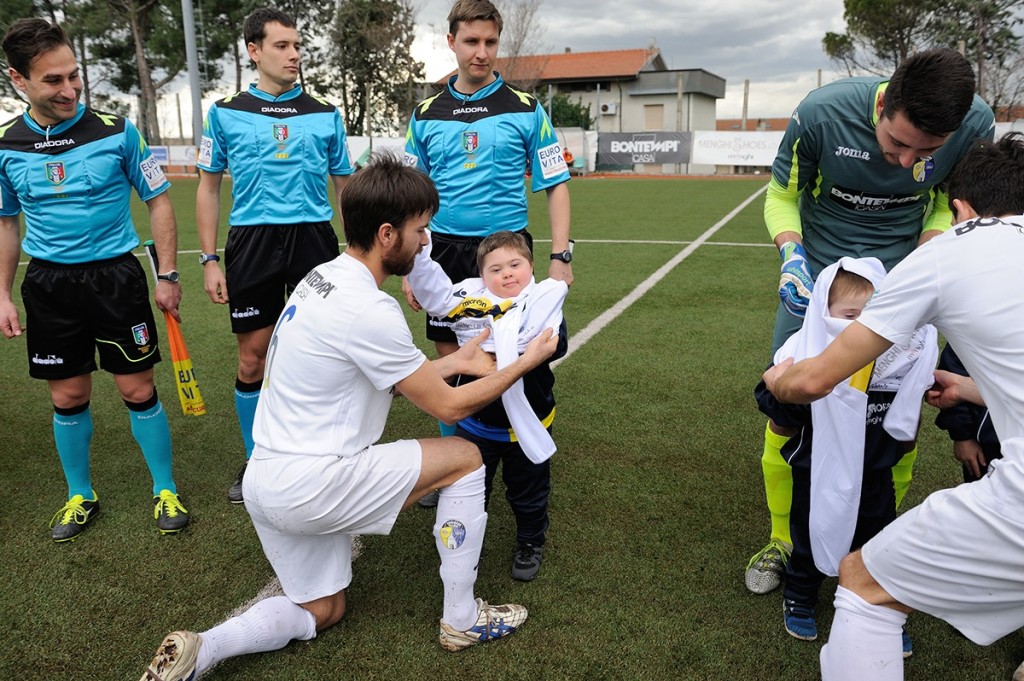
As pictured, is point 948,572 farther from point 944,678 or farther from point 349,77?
point 349,77

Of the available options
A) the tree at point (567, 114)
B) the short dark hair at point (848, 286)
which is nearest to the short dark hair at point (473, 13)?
the short dark hair at point (848, 286)

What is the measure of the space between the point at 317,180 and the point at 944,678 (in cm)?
358

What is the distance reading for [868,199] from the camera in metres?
3.15

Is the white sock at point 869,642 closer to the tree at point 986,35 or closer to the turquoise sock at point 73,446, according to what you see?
the turquoise sock at point 73,446

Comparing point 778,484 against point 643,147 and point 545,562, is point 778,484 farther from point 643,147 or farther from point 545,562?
point 643,147

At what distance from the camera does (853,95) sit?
3.04 metres

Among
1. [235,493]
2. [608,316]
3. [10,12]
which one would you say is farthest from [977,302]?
[10,12]

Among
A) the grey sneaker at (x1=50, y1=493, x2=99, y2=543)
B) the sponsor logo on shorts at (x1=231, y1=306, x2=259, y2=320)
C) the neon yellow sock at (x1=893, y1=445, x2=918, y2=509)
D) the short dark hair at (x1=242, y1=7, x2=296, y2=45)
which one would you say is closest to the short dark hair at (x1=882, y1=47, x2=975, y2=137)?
the neon yellow sock at (x1=893, y1=445, x2=918, y2=509)

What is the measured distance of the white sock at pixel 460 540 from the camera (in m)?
2.59

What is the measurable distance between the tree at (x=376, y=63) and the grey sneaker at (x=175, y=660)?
4134cm

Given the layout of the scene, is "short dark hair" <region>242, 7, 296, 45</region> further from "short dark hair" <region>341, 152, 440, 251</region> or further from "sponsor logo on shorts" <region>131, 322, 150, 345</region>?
"short dark hair" <region>341, 152, 440, 251</region>

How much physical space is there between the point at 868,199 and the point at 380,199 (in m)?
2.13

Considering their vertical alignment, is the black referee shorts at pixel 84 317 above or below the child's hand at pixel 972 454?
above

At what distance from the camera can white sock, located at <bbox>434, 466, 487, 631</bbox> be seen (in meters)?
2.59
